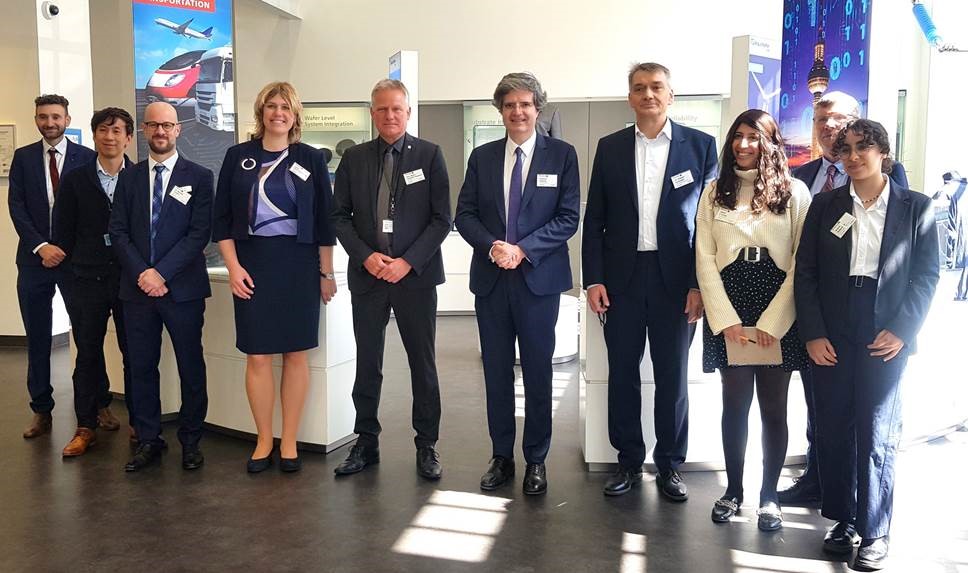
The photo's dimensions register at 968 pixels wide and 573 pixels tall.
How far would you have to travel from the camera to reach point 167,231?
12.5ft

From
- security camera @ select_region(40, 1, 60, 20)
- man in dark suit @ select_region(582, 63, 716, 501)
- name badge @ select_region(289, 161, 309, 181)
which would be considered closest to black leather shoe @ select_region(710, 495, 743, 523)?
man in dark suit @ select_region(582, 63, 716, 501)

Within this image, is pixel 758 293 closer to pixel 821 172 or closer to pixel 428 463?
pixel 821 172

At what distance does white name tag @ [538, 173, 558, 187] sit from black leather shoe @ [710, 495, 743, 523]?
1500 mm

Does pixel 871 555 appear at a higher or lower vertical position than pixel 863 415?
lower

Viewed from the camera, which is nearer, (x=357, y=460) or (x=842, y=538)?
(x=842, y=538)

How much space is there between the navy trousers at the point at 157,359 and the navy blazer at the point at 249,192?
0.43 metres

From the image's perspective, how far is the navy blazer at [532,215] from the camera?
11.3ft

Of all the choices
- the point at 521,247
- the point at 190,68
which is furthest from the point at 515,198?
the point at 190,68

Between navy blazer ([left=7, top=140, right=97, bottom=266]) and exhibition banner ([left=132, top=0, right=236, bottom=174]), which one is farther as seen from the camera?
exhibition banner ([left=132, top=0, right=236, bottom=174])

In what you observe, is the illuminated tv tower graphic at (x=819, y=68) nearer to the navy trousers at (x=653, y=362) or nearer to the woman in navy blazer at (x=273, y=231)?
the navy trousers at (x=653, y=362)

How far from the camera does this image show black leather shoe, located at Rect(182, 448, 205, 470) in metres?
3.92

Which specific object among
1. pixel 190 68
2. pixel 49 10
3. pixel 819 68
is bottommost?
pixel 819 68

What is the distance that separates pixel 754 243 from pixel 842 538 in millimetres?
1146

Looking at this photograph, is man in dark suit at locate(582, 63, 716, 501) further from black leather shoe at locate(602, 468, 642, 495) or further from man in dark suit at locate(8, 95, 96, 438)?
man in dark suit at locate(8, 95, 96, 438)
